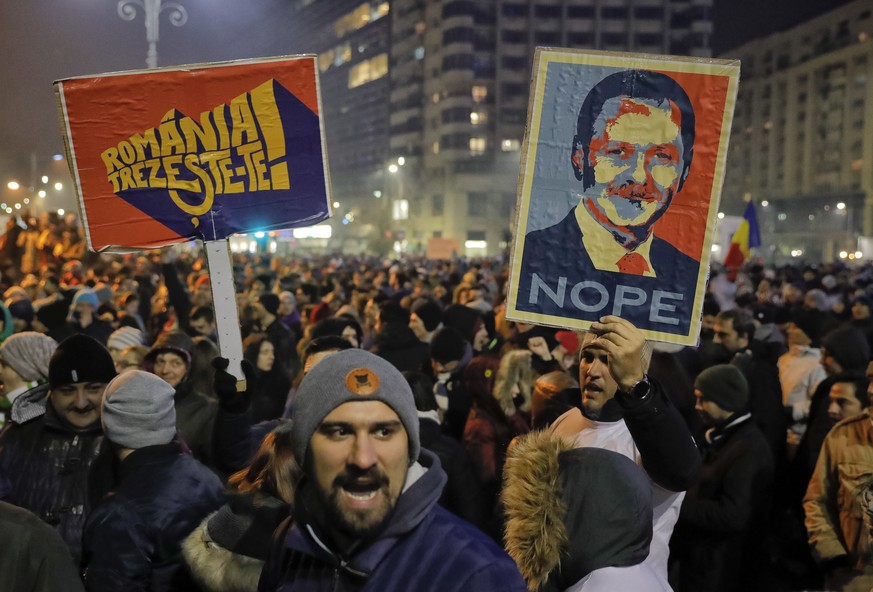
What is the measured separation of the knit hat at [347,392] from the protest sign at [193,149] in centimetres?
261

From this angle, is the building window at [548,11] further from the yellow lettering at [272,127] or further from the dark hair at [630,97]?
the dark hair at [630,97]

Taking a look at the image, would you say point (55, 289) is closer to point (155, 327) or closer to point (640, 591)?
point (155, 327)

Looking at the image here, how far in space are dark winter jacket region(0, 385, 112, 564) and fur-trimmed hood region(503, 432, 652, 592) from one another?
94.4 inches

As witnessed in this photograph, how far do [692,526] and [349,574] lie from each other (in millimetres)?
3354

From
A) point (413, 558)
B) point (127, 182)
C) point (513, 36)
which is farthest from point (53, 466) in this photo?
point (513, 36)

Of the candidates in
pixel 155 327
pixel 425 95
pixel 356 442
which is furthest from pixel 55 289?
pixel 425 95

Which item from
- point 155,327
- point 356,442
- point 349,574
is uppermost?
point 356,442

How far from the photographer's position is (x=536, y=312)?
336cm

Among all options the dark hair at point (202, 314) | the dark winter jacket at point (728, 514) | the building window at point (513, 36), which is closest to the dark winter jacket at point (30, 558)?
the dark winter jacket at point (728, 514)

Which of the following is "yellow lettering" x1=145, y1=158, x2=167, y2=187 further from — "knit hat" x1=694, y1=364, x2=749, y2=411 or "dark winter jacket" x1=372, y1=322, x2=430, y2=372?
"knit hat" x1=694, y1=364, x2=749, y2=411

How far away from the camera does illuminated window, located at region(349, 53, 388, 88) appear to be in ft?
360

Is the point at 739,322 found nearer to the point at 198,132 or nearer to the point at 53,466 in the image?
the point at 198,132

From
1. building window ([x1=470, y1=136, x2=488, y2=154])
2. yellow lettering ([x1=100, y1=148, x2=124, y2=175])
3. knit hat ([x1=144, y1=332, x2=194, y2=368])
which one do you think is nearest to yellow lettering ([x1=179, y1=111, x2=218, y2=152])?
yellow lettering ([x1=100, y1=148, x2=124, y2=175])

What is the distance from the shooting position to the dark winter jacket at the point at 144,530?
3.27 metres
